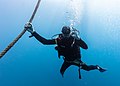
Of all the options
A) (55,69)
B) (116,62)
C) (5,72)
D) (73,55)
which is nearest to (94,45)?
(116,62)

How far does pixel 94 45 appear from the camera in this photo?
14.6 meters

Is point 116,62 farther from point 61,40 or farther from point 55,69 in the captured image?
point 61,40

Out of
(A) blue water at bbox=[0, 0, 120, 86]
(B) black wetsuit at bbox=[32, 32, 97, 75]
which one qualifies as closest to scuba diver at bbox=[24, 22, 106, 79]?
(B) black wetsuit at bbox=[32, 32, 97, 75]

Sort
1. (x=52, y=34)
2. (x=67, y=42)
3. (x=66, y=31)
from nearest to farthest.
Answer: (x=66, y=31) → (x=67, y=42) → (x=52, y=34)

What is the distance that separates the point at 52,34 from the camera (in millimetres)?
14195

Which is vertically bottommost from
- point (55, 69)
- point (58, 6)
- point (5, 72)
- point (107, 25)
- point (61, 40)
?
point (61, 40)

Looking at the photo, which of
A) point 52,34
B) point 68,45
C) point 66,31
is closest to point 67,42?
point 68,45

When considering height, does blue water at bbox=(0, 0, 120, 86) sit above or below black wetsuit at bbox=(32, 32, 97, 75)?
above

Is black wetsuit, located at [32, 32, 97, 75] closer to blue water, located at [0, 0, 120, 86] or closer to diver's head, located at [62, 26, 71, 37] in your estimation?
diver's head, located at [62, 26, 71, 37]

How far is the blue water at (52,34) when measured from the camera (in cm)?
1355

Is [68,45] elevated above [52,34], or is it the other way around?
[52,34]

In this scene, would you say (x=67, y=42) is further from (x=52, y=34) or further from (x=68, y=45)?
(x=52, y=34)

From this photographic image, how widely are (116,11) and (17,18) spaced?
5.37 meters

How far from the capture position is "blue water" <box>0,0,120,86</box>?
13.5 meters
